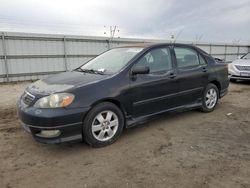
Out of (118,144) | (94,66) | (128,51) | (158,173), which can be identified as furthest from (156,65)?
(158,173)

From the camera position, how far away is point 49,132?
3441 mm

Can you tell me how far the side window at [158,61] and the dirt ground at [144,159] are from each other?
1.10 m

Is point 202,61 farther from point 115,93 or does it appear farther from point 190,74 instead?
point 115,93

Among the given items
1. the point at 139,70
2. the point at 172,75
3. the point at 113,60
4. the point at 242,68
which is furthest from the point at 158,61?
the point at 242,68

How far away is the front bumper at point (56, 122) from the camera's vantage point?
338 centimetres

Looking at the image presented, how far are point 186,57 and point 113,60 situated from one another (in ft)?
5.24

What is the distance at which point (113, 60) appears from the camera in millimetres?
4660

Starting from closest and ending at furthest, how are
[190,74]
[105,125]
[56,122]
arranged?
[56,122] → [105,125] → [190,74]

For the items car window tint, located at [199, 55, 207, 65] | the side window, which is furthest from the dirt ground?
car window tint, located at [199, 55, 207, 65]

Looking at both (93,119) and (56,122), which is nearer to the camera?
(56,122)

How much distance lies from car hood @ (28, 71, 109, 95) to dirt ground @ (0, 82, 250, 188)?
2.98 feet

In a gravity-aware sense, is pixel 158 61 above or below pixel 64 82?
above

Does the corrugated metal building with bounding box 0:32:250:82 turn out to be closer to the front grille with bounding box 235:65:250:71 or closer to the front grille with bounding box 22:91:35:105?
the front grille with bounding box 235:65:250:71

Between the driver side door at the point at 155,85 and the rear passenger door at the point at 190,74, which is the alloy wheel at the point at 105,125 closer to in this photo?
the driver side door at the point at 155,85
